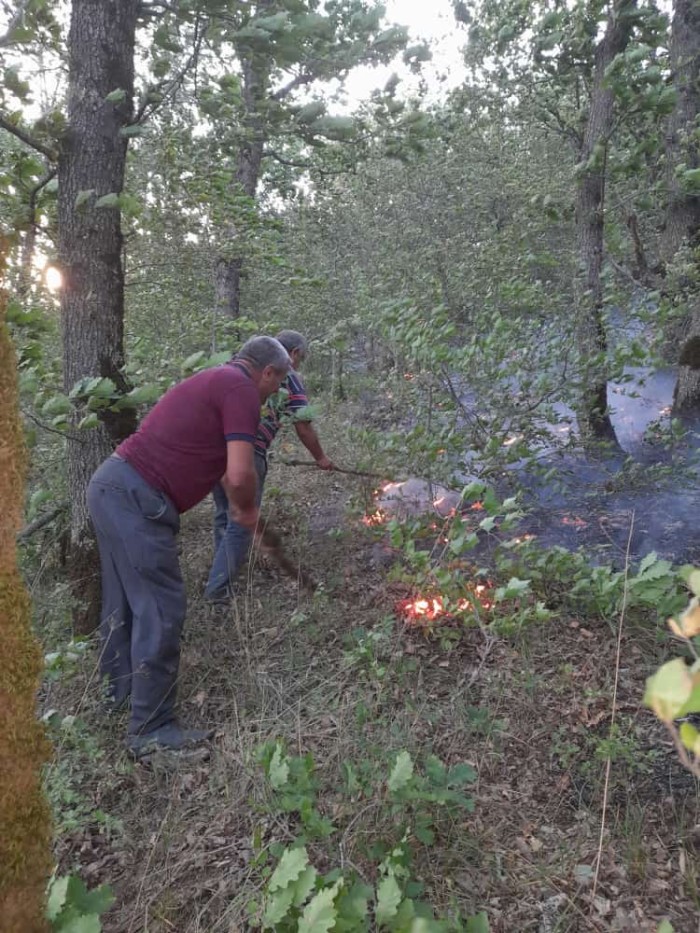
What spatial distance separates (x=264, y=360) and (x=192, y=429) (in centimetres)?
62

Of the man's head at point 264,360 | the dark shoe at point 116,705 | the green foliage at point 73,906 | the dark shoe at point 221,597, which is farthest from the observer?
the dark shoe at point 221,597

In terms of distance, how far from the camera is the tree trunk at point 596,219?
5.60m

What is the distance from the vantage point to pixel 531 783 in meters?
2.95

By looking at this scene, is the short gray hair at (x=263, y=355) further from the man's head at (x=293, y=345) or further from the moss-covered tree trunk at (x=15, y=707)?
the moss-covered tree trunk at (x=15, y=707)

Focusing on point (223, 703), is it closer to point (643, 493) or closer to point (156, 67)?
point (156, 67)

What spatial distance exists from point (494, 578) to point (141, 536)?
8.01ft

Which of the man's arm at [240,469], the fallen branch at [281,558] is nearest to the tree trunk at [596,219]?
the fallen branch at [281,558]

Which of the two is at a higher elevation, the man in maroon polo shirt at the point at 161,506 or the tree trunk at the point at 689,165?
the tree trunk at the point at 689,165

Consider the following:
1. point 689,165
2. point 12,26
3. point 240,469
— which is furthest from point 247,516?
point 689,165

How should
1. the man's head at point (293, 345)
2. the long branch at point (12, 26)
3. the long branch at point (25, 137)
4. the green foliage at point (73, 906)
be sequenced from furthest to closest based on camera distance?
the man's head at point (293, 345) → the long branch at point (25, 137) → the long branch at point (12, 26) → the green foliage at point (73, 906)

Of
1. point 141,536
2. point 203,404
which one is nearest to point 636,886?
point 141,536

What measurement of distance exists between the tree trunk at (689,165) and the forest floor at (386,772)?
161 inches

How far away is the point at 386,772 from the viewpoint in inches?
107

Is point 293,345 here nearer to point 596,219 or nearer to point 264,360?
point 264,360
